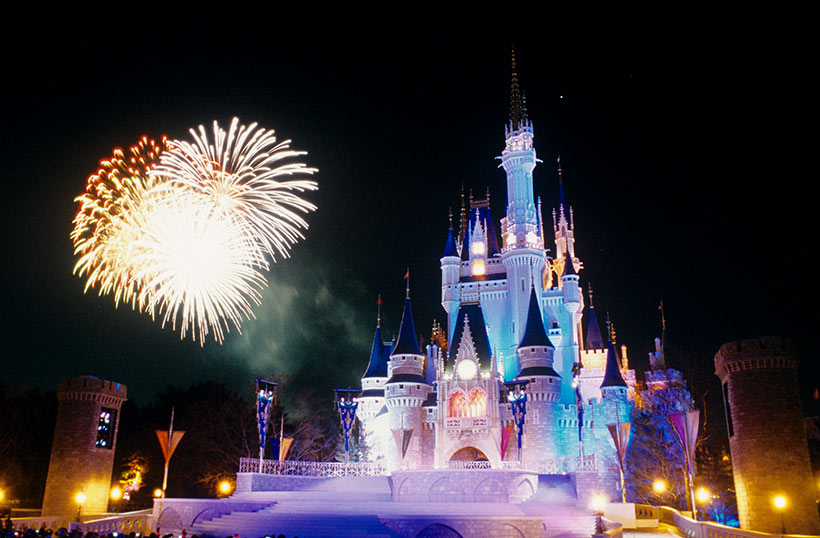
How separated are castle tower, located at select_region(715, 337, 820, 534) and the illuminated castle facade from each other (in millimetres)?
14087

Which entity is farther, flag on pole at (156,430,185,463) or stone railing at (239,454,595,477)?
stone railing at (239,454,595,477)

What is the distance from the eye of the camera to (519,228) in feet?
188

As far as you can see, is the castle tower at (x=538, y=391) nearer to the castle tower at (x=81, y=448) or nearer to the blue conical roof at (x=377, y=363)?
the blue conical roof at (x=377, y=363)

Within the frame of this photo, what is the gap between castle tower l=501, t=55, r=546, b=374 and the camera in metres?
54.5

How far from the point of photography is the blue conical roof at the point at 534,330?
1916 inches

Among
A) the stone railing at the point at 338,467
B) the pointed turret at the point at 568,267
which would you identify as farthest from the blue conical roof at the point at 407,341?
the pointed turret at the point at 568,267

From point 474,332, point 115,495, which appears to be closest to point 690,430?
point 474,332

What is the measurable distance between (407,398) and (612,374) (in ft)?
49.7

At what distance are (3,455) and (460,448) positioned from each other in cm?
3019

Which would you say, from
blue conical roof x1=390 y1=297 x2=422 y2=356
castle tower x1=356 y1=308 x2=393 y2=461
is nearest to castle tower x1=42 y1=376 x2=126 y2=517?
castle tower x1=356 y1=308 x2=393 y2=461

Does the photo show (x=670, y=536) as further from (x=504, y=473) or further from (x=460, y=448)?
(x=460, y=448)

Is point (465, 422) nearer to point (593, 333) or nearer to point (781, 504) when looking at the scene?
point (593, 333)

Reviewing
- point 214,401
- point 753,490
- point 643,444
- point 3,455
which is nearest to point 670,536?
point 753,490

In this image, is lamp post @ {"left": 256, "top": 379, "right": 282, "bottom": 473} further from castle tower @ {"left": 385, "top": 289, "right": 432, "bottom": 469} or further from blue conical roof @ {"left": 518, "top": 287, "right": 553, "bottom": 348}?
blue conical roof @ {"left": 518, "top": 287, "right": 553, "bottom": 348}
